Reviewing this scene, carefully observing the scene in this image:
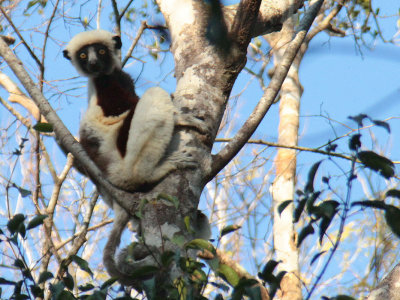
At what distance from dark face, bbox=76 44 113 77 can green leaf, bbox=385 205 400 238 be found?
3319 mm

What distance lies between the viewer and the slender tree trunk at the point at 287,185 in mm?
6680

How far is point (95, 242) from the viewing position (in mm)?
10547

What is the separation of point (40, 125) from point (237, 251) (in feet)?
25.5

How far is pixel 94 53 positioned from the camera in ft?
16.8

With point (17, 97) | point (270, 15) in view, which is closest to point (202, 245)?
point (270, 15)

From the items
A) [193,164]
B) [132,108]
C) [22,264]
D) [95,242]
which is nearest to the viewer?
[22,264]

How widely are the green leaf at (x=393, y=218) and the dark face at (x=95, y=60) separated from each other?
10.9 ft

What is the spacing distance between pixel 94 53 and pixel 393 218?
12.1ft

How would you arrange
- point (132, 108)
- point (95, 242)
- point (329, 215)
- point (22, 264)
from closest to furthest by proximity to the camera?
point (329, 215) → point (22, 264) → point (132, 108) → point (95, 242)

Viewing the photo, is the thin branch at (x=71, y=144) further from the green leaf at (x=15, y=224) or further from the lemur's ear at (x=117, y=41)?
the lemur's ear at (x=117, y=41)

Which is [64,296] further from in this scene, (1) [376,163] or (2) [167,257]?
(1) [376,163]

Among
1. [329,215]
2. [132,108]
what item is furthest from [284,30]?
[329,215]

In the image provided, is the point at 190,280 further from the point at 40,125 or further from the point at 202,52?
the point at 202,52

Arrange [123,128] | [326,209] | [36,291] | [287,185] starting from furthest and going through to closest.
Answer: [287,185] < [123,128] < [36,291] < [326,209]
